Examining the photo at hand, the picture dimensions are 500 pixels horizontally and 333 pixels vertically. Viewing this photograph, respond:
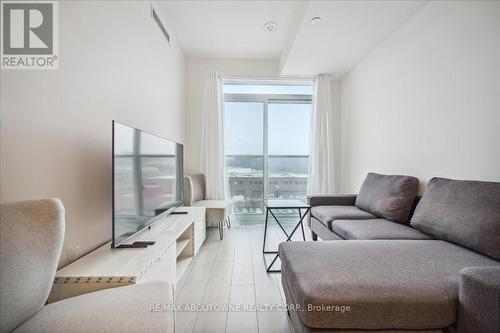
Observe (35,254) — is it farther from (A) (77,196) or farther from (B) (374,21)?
(B) (374,21)

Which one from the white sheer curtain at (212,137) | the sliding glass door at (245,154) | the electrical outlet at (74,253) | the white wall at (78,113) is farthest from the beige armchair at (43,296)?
the sliding glass door at (245,154)

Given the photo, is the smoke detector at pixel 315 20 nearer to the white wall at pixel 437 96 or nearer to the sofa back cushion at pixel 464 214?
the white wall at pixel 437 96

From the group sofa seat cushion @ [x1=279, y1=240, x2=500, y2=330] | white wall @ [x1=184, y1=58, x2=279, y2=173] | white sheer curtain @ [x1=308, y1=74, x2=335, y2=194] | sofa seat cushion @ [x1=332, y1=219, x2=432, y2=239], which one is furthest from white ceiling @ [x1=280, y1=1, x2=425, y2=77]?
sofa seat cushion @ [x1=279, y1=240, x2=500, y2=330]

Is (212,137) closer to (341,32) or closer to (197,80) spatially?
(197,80)

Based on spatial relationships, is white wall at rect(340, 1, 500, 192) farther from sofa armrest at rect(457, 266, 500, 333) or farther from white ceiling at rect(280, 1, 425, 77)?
sofa armrest at rect(457, 266, 500, 333)

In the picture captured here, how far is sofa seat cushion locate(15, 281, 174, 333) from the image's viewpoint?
0.82 meters

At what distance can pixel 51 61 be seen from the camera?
1.21m

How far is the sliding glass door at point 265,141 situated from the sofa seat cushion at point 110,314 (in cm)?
304

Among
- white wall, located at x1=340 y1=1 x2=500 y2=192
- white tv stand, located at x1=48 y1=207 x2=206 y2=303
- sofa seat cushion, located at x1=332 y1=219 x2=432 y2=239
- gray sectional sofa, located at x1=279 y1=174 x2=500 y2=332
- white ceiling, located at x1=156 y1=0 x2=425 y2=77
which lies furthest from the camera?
white ceiling, located at x1=156 y1=0 x2=425 y2=77

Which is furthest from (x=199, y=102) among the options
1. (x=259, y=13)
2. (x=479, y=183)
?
(x=479, y=183)

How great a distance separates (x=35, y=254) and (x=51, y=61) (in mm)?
1024

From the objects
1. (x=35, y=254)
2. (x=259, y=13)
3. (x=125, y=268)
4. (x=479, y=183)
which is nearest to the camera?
(x=35, y=254)

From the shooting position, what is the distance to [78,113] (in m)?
1.34

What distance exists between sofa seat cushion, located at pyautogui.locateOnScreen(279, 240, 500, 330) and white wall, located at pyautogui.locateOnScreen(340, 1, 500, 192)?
3.16 feet
